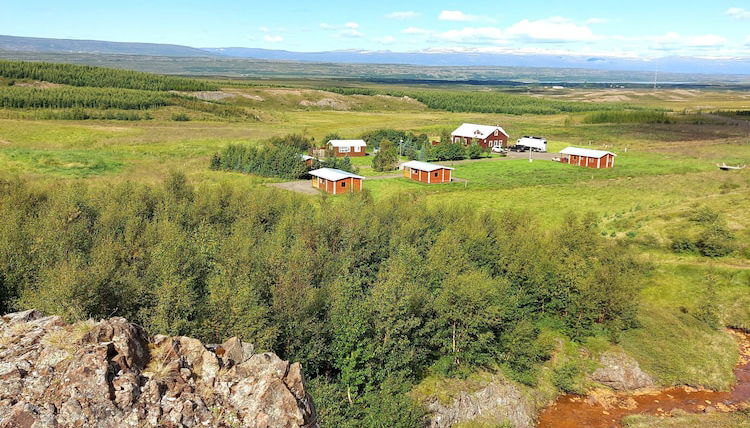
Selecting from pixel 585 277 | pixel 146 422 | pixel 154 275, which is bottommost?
pixel 585 277

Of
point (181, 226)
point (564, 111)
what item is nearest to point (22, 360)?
point (181, 226)

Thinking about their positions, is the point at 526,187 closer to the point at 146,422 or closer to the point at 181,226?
the point at 181,226

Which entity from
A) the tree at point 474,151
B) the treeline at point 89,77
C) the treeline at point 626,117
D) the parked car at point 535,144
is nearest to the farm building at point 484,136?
the parked car at point 535,144

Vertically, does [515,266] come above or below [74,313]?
below

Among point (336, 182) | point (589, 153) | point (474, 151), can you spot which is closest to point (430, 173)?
point (336, 182)

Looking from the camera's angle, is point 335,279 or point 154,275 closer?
point 154,275

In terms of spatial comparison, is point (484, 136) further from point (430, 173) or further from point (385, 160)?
point (430, 173)

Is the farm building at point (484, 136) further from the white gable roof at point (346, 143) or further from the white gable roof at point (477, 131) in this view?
the white gable roof at point (346, 143)
